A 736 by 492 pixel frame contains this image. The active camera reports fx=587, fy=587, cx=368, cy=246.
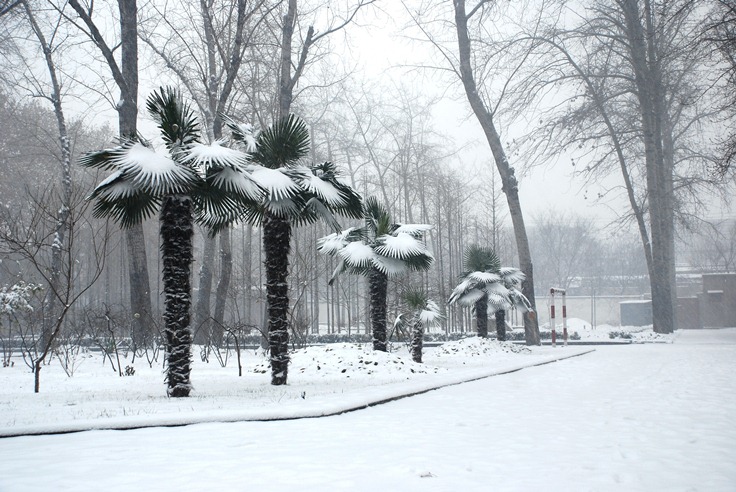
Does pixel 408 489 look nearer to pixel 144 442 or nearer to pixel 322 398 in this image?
pixel 144 442

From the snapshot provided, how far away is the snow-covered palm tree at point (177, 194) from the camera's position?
27.8 ft

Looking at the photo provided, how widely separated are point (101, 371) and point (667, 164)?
3237 cm

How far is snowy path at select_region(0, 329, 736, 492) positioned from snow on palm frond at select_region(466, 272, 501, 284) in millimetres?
9734

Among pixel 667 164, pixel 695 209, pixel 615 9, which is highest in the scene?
pixel 615 9

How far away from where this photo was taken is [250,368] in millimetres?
14422

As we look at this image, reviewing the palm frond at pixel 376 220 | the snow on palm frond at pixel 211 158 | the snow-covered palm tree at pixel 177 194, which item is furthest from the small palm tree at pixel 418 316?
the snow on palm frond at pixel 211 158

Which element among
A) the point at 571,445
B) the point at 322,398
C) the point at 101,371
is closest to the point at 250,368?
the point at 101,371

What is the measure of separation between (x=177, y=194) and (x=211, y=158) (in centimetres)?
85

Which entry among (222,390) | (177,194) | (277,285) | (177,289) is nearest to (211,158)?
(177,194)

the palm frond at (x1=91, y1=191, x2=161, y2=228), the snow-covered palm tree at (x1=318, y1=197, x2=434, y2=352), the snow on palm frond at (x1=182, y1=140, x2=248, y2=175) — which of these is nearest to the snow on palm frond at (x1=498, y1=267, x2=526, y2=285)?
the snow-covered palm tree at (x1=318, y1=197, x2=434, y2=352)

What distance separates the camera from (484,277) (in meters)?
18.1

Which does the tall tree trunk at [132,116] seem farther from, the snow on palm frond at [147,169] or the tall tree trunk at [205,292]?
the snow on palm frond at [147,169]

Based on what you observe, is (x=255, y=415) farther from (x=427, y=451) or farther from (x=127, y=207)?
(x=127, y=207)

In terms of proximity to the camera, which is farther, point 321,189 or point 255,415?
point 321,189
